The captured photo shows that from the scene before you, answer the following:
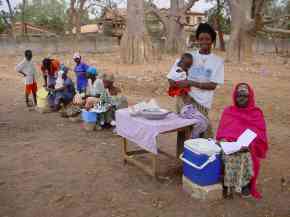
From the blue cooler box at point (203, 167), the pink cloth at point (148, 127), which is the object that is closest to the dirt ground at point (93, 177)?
the blue cooler box at point (203, 167)

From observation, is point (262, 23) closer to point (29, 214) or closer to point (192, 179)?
point (192, 179)

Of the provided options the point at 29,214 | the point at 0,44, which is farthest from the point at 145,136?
the point at 0,44

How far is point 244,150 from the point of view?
13.1ft

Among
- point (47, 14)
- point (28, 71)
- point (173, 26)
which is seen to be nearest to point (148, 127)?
point (28, 71)

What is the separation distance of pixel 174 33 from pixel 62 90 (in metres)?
15.6

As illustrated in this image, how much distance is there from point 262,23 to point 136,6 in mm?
10086

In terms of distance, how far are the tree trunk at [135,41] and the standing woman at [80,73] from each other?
7.76 m

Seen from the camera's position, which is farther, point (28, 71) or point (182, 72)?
point (28, 71)

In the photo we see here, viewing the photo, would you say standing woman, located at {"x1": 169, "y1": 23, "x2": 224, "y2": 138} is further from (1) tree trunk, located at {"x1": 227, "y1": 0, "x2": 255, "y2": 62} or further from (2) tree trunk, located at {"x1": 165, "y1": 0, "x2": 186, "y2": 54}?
(2) tree trunk, located at {"x1": 165, "y1": 0, "x2": 186, "y2": 54}

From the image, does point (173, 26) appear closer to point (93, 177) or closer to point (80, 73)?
point (80, 73)

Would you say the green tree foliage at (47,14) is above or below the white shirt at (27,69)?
above

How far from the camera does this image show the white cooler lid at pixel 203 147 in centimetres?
398

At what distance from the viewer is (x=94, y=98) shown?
7414 mm

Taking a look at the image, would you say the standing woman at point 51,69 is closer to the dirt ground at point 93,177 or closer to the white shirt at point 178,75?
the dirt ground at point 93,177
